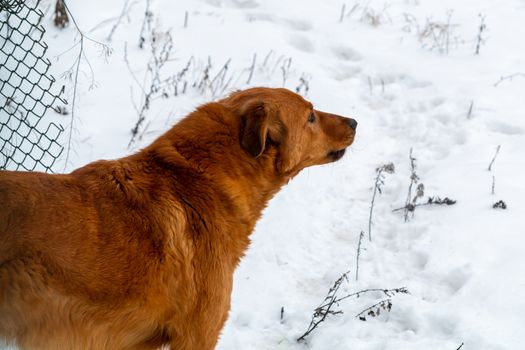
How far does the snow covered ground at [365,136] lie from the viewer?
4578 mm

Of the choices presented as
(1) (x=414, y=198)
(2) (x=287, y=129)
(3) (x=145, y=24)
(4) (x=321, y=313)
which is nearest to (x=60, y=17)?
(3) (x=145, y=24)

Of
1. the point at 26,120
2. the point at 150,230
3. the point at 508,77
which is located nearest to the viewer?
the point at 150,230

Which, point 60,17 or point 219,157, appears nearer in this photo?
point 219,157

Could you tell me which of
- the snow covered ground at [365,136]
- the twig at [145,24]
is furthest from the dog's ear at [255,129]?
the twig at [145,24]

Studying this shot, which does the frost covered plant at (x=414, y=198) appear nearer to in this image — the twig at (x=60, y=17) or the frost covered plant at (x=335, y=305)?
the frost covered plant at (x=335, y=305)

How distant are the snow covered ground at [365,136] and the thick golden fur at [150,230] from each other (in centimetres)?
97

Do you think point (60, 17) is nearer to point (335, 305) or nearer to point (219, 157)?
point (219, 157)

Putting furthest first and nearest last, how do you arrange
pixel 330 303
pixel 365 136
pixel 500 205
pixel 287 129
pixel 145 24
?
pixel 145 24
pixel 365 136
pixel 500 205
pixel 330 303
pixel 287 129

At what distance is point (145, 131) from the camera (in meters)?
6.51

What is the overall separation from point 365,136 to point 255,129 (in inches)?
127

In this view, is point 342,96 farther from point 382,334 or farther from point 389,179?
point 382,334

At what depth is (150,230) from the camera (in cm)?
351

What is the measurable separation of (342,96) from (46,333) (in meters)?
4.82

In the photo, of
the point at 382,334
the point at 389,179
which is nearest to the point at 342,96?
the point at 389,179
